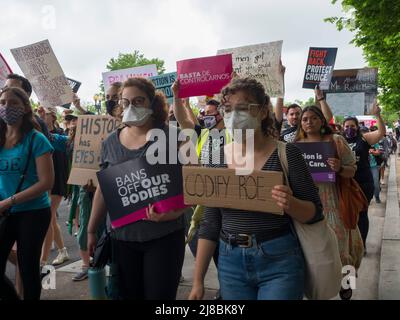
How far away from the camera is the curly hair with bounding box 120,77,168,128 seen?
272 cm

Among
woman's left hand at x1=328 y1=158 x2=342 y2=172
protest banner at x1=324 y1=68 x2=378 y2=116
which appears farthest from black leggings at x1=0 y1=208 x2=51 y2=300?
protest banner at x1=324 y1=68 x2=378 y2=116

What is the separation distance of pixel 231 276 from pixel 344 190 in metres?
2.28

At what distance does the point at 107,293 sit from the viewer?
2590 millimetres

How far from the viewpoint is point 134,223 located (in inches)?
100

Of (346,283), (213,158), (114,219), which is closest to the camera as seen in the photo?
(213,158)

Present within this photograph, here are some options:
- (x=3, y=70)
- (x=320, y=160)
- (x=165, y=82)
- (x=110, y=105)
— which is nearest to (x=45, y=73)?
(x=3, y=70)

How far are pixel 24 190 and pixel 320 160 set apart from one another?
8.10ft

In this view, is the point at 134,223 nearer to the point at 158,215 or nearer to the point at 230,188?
the point at 158,215

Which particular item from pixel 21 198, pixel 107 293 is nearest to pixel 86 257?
pixel 21 198

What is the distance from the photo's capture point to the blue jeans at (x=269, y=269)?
206cm

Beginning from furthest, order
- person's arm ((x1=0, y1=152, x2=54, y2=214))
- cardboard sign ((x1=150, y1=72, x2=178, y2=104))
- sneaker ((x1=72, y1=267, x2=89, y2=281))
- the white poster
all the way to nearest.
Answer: the white poster, cardboard sign ((x1=150, y1=72, x2=178, y2=104)), sneaker ((x1=72, y1=267, x2=89, y2=281)), person's arm ((x1=0, y1=152, x2=54, y2=214))

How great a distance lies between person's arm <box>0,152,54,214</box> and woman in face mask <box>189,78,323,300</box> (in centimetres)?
142

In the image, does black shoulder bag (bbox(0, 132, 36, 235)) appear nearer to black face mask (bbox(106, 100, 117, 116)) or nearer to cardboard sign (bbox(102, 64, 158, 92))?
black face mask (bbox(106, 100, 117, 116))
